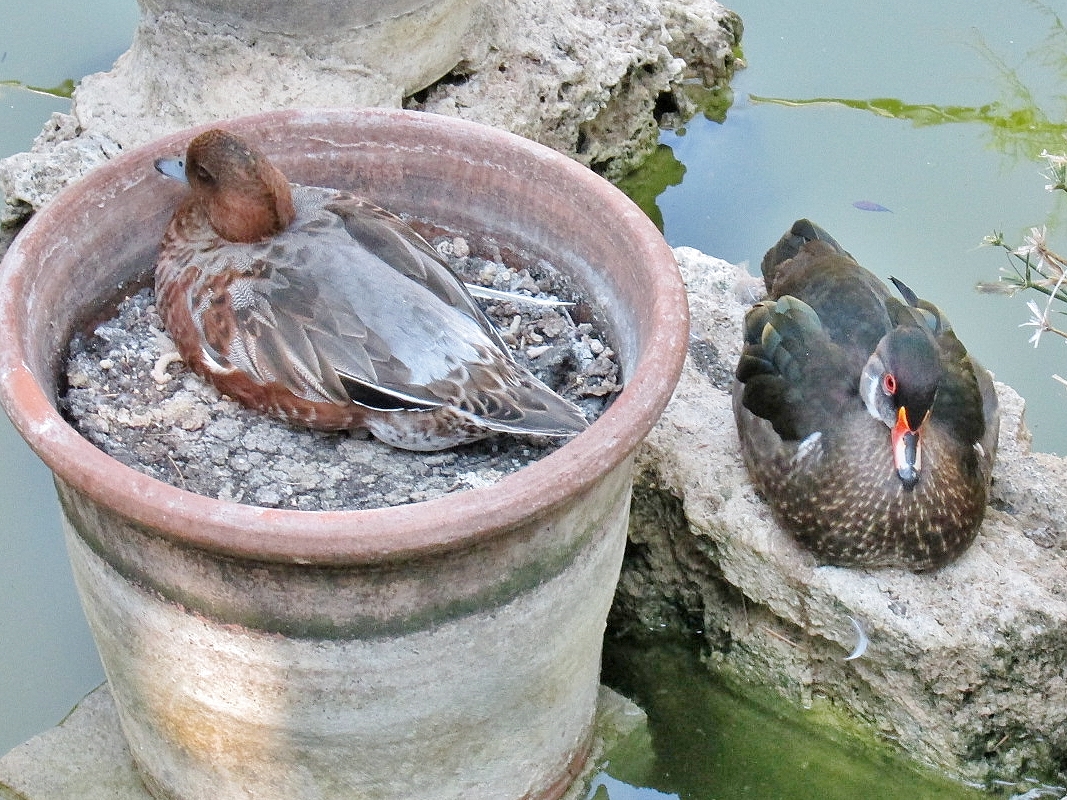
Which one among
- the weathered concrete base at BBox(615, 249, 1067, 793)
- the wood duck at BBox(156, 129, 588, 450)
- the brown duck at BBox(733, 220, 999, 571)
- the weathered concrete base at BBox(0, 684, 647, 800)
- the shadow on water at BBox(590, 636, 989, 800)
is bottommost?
the weathered concrete base at BBox(0, 684, 647, 800)

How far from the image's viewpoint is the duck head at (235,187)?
2.30 meters

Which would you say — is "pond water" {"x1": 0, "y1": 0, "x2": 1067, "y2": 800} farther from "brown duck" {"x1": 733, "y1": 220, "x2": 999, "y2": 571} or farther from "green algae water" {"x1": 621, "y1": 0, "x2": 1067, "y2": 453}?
"brown duck" {"x1": 733, "y1": 220, "x2": 999, "y2": 571}

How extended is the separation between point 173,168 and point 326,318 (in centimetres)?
48

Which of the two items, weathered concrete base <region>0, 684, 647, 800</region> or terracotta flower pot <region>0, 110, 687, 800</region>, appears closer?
terracotta flower pot <region>0, 110, 687, 800</region>

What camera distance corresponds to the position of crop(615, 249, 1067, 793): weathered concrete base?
2570 millimetres

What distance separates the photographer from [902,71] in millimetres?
4773

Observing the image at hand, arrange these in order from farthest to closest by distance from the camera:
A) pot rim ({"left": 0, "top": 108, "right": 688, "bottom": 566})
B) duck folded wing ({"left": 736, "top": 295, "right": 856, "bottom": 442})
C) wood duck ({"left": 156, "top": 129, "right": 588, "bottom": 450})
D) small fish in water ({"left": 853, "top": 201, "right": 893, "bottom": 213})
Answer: small fish in water ({"left": 853, "top": 201, "right": 893, "bottom": 213}) → duck folded wing ({"left": 736, "top": 295, "right": 856, "bottom": 442}) → wood duck ({"left": 156, "top": 129, "right": 588, "bottom": 450}) → pot rim ({"left": 0, "top": 108, "right": 688, "bottom": 566})

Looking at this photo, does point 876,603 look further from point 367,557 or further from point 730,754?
point 367,557

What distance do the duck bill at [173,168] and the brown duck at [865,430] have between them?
50.4 inches

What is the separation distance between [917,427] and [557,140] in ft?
5.98

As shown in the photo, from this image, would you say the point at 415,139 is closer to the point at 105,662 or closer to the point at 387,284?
the point at 387,284

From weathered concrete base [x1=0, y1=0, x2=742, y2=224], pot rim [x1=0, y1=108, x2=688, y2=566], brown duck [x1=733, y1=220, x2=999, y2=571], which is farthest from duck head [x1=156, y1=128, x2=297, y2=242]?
brown duck [x1=733, y1=220, x2=999, y2=571]

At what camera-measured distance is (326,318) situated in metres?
2.21

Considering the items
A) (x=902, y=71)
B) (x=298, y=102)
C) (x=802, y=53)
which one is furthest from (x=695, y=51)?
(x=298, y=102)
